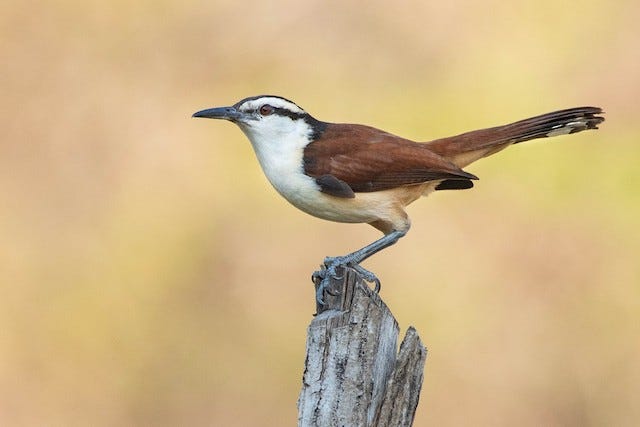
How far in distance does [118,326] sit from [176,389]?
0.71 meters

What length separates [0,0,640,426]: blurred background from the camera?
868 centimetres

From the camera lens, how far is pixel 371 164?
541cm

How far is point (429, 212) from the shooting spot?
9.20m

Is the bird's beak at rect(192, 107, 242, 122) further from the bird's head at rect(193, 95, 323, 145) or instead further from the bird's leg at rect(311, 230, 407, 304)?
the bird's leg at rect(311, 230, 407, 304)

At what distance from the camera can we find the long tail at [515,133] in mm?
5746

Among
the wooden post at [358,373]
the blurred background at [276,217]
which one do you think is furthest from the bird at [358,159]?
the blurred background at [276,217]

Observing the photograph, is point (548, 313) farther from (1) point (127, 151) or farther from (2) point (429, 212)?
(1) point (127, 151)

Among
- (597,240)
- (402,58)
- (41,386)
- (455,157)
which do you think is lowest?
(41,386)

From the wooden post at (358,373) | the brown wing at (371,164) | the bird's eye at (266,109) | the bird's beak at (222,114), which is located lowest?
the wooden post at (358,373)

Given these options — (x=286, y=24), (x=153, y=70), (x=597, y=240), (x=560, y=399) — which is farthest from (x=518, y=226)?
(x=153, y=70)

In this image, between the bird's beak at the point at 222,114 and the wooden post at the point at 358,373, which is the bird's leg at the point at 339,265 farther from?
the bird's beak at the point at 222,114

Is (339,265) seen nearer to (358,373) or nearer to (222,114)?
(358,373)

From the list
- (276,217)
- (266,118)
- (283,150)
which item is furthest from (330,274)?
(276,217)

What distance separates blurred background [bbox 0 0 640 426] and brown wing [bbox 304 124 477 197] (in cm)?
323
